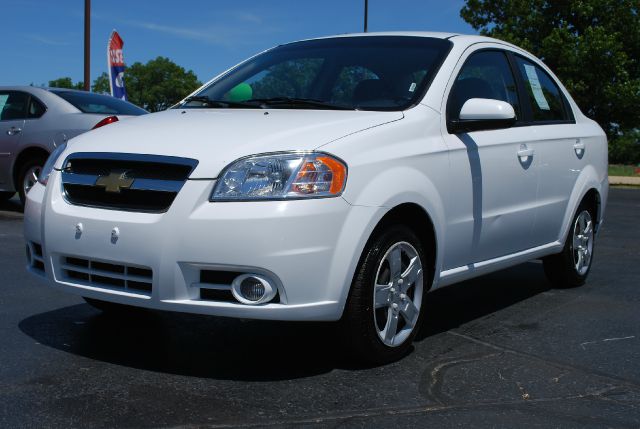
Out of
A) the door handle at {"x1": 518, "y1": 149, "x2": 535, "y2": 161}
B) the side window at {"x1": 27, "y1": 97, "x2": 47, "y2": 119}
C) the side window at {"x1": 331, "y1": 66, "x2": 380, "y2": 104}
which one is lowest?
the door handle at {"x1": 518, "y1": 149, "x2": 535, "y2": 161}

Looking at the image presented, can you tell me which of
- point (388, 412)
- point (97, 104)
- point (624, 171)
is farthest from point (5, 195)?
point (624, 171)

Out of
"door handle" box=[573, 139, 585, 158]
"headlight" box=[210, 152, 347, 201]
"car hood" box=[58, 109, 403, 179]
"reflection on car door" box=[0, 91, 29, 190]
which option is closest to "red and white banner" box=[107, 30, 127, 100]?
"reflection on car door" box=[0, 91, 29, 190]

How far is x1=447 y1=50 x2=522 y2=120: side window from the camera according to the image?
503cm

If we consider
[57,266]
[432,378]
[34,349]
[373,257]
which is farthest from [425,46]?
[34,349]

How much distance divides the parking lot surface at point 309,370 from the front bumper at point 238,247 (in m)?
0.37

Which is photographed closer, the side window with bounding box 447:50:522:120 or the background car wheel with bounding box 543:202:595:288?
the side window with bounding box 447:50:522:120

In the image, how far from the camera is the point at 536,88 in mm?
6117

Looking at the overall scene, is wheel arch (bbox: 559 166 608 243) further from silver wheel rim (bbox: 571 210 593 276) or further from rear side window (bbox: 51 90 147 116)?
rear side window (bbox: 51 90 147 116)

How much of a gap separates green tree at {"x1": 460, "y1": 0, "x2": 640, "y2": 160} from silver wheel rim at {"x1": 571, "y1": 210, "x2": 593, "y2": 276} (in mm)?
29306

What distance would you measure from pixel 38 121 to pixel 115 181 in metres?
7.51

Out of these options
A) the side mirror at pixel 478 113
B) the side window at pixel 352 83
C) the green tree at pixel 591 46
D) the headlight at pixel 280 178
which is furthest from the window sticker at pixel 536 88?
the green tree at pixel 591 46

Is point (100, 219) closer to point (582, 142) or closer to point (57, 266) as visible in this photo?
point (57, 266)

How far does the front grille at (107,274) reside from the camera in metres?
3.96

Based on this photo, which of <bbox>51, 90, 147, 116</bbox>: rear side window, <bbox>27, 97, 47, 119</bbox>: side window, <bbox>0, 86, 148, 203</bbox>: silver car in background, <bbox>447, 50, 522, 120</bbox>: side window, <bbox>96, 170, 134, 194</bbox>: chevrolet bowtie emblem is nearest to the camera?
<bbox>96, 170, 134, 194</bbox>: chevrolet bowtie emblem
